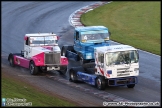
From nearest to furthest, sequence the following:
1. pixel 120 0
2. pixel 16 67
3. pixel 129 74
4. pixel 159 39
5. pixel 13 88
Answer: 1. pixel 13 88
2. pixel 129 74
3. pixel 16 67
4. pixel 159 39
5. pixel 120 0

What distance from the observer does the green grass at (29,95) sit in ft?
74.4

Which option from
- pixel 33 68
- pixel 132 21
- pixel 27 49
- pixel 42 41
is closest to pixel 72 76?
pixel 33 68

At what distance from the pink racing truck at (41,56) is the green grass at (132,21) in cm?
811

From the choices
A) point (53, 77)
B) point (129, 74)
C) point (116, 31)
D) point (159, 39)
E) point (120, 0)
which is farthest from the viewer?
point (120, 0)

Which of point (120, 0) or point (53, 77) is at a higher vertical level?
point (120, 0)

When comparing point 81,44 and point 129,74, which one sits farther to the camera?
point 81,44

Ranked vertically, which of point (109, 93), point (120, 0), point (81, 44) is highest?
point (120, 0)

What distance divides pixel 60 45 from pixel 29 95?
50.4ft

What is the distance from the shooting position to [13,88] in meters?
25.5

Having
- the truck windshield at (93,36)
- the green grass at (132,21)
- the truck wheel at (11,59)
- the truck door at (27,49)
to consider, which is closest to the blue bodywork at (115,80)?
the truck door at (27,49)

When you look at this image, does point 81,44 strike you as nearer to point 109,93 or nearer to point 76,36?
point 76,36

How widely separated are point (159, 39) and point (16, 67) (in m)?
13.2

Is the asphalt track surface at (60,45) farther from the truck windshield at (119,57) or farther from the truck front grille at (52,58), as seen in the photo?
the truck windshield at (119,57)

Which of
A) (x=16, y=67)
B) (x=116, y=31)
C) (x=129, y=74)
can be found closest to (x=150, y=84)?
(x=129, y=74)
